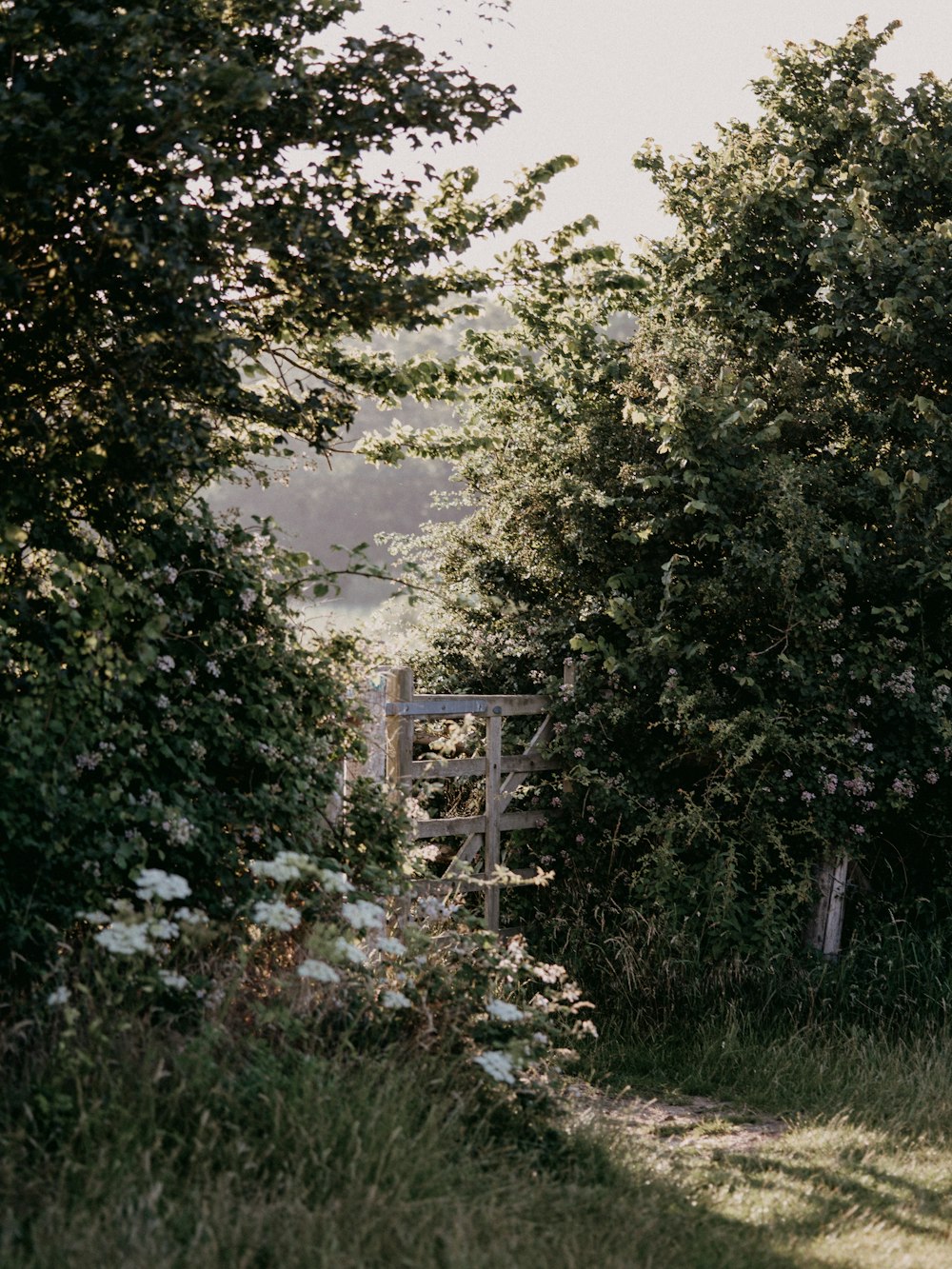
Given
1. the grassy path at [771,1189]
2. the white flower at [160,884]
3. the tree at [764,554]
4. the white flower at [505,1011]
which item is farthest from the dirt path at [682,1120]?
the white flower at [160,884]

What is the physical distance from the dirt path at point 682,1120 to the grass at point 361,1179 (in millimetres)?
405

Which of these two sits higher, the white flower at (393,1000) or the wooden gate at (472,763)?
the wooden gate at (472,763)

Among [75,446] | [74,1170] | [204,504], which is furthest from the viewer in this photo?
[204,504]

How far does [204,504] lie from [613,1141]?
3633 mm

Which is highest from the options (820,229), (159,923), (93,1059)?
(820,229)

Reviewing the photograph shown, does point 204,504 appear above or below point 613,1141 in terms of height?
above

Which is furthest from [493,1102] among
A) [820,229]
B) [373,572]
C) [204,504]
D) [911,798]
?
[820,229]

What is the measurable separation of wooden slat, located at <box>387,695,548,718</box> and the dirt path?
262 centimetres

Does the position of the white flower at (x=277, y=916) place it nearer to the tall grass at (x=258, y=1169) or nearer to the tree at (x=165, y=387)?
the tall grass at (x=258, y=1169)

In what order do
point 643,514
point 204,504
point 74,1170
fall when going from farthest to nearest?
point 643,514
point 204,504
point 74,1170

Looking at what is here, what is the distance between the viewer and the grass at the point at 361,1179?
12.8ft

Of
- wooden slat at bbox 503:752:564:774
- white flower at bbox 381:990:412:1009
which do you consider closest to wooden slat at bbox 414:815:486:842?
wooden slat at bbox 503:752:564:774

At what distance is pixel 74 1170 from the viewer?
158 inches

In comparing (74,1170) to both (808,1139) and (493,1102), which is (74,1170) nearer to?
(493,1102)
